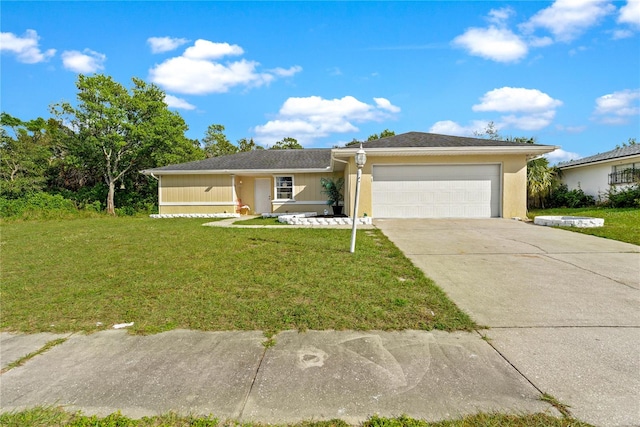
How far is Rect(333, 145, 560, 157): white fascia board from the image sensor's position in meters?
11.0

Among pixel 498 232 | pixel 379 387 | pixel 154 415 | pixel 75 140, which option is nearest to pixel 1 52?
pixel 75 140

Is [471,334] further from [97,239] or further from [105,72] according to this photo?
[105,72]

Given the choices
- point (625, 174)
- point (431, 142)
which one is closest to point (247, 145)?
point (431, 142)

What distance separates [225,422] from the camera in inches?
72.5

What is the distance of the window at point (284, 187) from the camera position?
16.2m

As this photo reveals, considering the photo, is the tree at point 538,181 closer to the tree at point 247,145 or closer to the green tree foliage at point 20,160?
the tree at point 247,145

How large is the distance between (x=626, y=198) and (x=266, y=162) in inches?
703

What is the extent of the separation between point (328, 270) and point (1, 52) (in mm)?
14899

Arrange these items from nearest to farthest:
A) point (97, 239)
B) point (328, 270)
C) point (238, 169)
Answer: point (328, 270) → point (97, 239) → point (238, 169)

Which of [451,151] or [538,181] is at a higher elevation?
[451,151]

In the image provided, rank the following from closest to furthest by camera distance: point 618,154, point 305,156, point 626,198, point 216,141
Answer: point 626,198
point 618,154
point 305,156
point 216,141

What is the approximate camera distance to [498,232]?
8820 millimetres

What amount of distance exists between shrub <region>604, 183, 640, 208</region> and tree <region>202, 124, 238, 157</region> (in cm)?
3266

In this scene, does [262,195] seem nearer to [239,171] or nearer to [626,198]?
[239,171]
